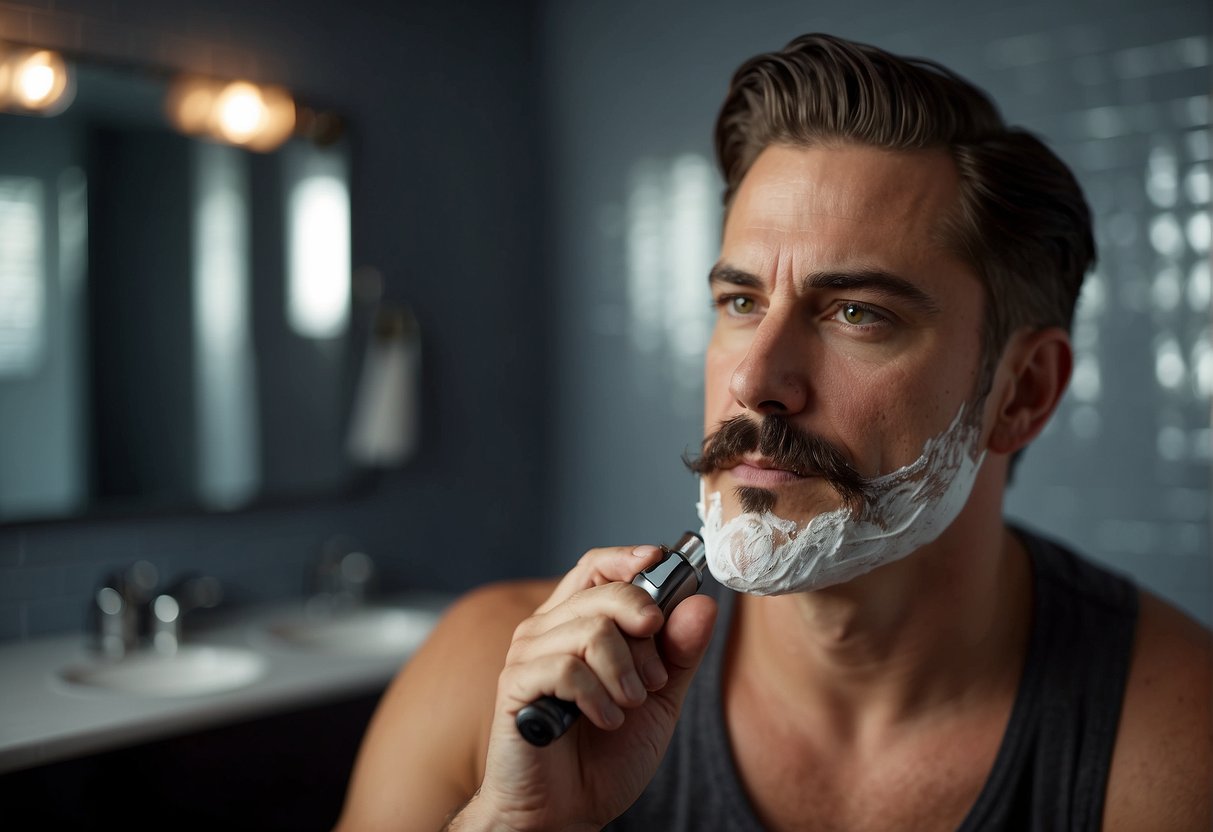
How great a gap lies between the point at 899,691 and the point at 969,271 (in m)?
0.45

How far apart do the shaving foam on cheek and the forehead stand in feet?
0.62

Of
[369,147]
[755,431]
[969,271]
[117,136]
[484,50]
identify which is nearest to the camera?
[755,431]

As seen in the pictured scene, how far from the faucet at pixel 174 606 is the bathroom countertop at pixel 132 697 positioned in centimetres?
5

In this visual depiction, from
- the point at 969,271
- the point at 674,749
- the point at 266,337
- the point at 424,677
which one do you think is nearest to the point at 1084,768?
the point at 674,749

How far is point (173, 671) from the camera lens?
6.75 ft

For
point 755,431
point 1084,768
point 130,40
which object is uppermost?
point 130,40

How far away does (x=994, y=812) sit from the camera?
3.47 ft

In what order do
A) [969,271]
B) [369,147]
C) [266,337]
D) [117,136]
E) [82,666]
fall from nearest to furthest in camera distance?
[969,271]
[82,666]
[117,136]
[266,337]
[369,147]

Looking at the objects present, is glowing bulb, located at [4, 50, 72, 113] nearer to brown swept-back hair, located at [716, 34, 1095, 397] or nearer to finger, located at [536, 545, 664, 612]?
brown swept-back hair, located at [716, 34, 1095, 397]

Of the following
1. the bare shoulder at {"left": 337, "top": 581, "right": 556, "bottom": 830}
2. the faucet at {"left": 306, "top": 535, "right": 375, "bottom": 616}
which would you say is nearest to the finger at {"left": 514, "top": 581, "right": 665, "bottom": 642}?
the bare shoulder at {"left": 337, "top": 581, "right": 556, "bottom": 830}

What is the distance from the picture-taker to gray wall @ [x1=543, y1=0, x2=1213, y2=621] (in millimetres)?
2012

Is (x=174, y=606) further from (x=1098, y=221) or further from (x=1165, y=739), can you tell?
(x=1098, y=221)

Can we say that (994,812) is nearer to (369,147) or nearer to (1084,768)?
(1084,768)

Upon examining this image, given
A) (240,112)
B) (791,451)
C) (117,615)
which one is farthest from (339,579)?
(791,451)
